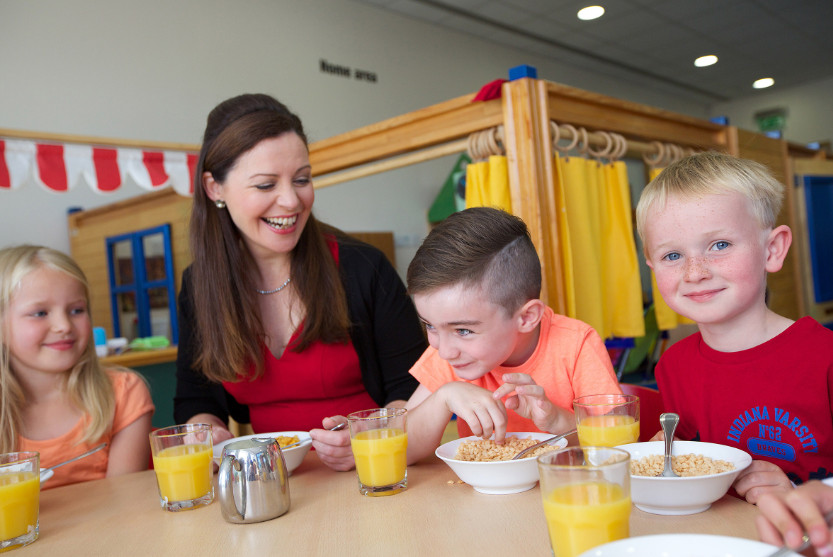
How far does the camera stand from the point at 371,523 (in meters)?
0.96

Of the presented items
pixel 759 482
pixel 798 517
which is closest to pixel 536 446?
pixel 759 482

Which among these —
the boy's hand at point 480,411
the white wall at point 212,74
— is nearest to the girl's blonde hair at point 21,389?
the boy's hand at point 480,411

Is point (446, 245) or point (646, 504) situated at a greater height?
point (446, 245)

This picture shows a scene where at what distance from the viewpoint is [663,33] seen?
678cm

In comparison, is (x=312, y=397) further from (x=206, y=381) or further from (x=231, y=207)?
(x=231, y=207)

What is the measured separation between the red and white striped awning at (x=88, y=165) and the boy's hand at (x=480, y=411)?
2508 millimetres

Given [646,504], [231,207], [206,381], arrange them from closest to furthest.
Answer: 1. [646,504]
2. [231,207]
3. [206,381]

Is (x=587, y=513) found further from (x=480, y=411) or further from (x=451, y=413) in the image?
(x=451, y=413)

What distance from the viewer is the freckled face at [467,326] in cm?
124

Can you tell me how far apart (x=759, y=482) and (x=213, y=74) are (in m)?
4.71

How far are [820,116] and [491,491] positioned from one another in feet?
30.5

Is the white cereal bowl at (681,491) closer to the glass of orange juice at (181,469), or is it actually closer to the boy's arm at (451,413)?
the boy's arm at (451,413)

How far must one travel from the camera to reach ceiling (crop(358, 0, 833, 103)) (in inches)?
236

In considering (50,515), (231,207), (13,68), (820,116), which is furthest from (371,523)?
(820,116)
